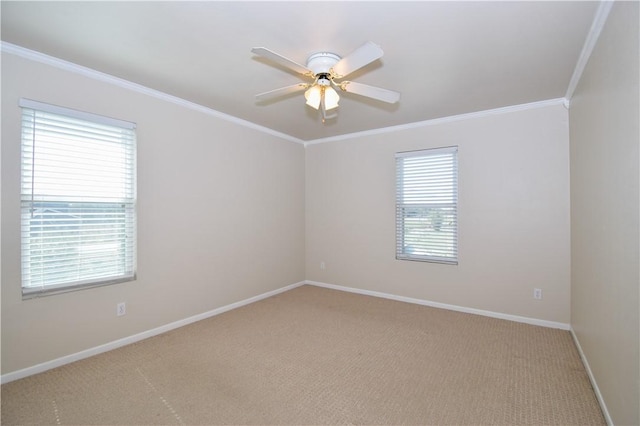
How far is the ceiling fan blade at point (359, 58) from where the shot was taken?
71.5 inches

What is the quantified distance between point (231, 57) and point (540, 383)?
11.5 feet

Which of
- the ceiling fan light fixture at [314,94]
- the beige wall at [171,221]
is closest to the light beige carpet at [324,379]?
the beige wall at [171,221]

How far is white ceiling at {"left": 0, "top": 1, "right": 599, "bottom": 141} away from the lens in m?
1.89

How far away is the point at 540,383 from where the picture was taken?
2281 mm

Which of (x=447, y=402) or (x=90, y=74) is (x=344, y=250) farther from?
(x=90, y=74)

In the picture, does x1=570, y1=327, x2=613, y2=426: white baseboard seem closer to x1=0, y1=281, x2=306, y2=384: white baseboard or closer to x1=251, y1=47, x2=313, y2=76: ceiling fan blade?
x1=251, y1=47, x2=313, y2=76: ceiling fan blade

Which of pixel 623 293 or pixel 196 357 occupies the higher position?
pixel 623 293

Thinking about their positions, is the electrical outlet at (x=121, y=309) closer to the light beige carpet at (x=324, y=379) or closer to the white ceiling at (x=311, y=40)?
the light beige carpet at (x=324, y=379)

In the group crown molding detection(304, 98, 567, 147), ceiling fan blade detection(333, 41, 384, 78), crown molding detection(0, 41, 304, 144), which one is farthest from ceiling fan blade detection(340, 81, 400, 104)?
crown molding detection(0, 41, 304, 144)

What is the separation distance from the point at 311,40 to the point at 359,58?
0.47 metres

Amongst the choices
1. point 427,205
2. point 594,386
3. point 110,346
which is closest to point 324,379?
point 594,386

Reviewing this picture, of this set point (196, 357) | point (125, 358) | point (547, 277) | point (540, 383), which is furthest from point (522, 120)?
point (125, 358)

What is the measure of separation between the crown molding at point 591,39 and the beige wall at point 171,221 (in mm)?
3594

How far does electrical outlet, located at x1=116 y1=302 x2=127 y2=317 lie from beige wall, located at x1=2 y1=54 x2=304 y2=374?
0.14ft
